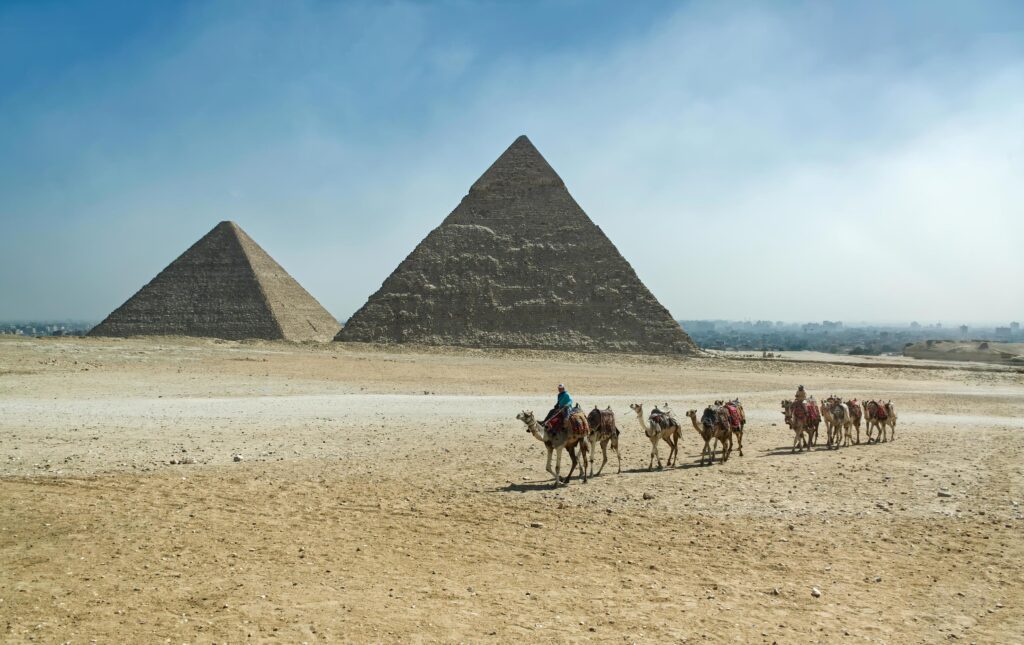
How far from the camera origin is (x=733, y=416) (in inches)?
457

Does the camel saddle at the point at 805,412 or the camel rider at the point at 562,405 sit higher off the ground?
the camel rider at the point at 562,405

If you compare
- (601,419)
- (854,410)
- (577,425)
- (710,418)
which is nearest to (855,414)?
(854,410)

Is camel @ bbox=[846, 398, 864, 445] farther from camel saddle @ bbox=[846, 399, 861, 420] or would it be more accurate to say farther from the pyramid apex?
the pyramid apex

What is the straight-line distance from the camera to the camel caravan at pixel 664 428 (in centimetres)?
978

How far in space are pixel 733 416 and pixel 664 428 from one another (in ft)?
4.27

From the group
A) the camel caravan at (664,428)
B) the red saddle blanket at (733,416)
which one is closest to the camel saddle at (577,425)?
the camel caravan at (664,428)

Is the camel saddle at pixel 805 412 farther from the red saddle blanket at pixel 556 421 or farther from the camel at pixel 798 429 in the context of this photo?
the red saddle blanket at pixel 556 421

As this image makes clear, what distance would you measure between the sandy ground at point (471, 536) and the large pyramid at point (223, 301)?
158 ft

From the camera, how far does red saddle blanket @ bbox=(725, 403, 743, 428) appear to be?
11547 millimetres

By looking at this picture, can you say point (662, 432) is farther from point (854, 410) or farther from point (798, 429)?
point (854, 410)

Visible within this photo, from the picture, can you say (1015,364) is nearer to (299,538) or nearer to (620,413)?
(620,413)

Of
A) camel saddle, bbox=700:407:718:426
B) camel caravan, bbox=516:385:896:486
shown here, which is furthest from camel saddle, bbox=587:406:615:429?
camel saddle, bbox=700:407:718:426

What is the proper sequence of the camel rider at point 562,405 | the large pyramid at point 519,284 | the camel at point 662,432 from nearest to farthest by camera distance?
the camel rider at point 562,405 → the camel at point 662,432 → the large pyramid at point 519,284

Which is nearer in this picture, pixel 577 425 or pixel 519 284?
pixel 577 425
